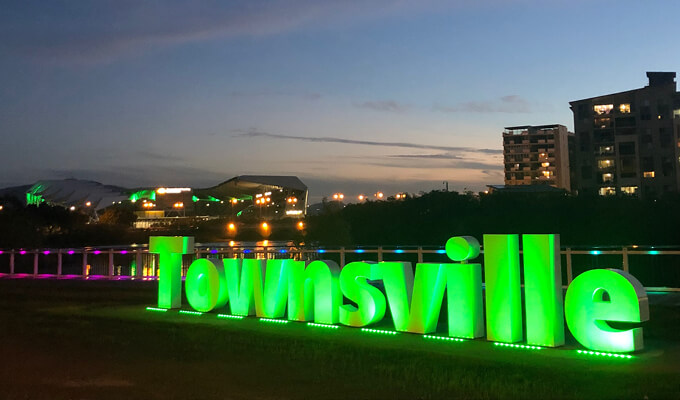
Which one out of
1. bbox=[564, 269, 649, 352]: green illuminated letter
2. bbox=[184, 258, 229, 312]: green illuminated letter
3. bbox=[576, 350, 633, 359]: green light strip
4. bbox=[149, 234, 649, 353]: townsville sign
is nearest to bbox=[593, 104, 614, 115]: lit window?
bbox=[149, 234, 649, 353]: townsville sign

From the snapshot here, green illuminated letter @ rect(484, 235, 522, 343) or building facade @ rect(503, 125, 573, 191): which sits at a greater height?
building facade @ rect(503, 125, 573, 191)

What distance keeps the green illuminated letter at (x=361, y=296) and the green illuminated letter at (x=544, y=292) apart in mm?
3195

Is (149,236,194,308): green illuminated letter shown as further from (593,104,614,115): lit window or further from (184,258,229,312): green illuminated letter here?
(593,104,614,115): lit window

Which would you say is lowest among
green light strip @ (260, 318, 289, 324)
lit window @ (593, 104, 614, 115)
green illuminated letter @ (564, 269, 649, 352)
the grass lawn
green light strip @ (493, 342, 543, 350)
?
the grass lawn

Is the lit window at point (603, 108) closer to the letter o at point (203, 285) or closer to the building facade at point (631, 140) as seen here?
the building facade at point (631, 140)

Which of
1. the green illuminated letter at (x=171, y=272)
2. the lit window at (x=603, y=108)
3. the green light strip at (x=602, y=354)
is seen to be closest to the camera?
the green light strip at (x=602, y=354)

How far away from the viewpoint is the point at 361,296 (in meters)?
13.5

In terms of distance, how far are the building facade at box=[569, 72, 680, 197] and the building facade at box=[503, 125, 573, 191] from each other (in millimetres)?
46713

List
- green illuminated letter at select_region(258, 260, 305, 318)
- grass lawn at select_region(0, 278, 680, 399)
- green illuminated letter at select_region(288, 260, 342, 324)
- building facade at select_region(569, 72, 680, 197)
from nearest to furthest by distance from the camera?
grass lawn at select_region(0, 278, 680, 399) < green illuminated letter at select_region(288, 260, 342, 324) < green illuminated letter at select_region(258, 260, 305, 318) < building facade at select_region(569, 72, 680, 197)

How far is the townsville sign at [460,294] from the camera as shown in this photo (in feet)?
34.3

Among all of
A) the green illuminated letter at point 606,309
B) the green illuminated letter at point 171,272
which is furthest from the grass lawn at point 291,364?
the green illuminated letter at point 171,272

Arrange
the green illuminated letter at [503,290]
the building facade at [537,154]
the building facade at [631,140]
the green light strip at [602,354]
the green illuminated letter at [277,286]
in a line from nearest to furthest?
the green light strip at [602,354] < the green illuminated letter at [503,290] < the green illuminated letter at [277,286] < the building facade at [631,140] < the building facade at [537,154]

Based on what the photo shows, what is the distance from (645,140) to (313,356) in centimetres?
7180

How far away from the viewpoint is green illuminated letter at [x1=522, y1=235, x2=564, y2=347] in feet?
36.1
